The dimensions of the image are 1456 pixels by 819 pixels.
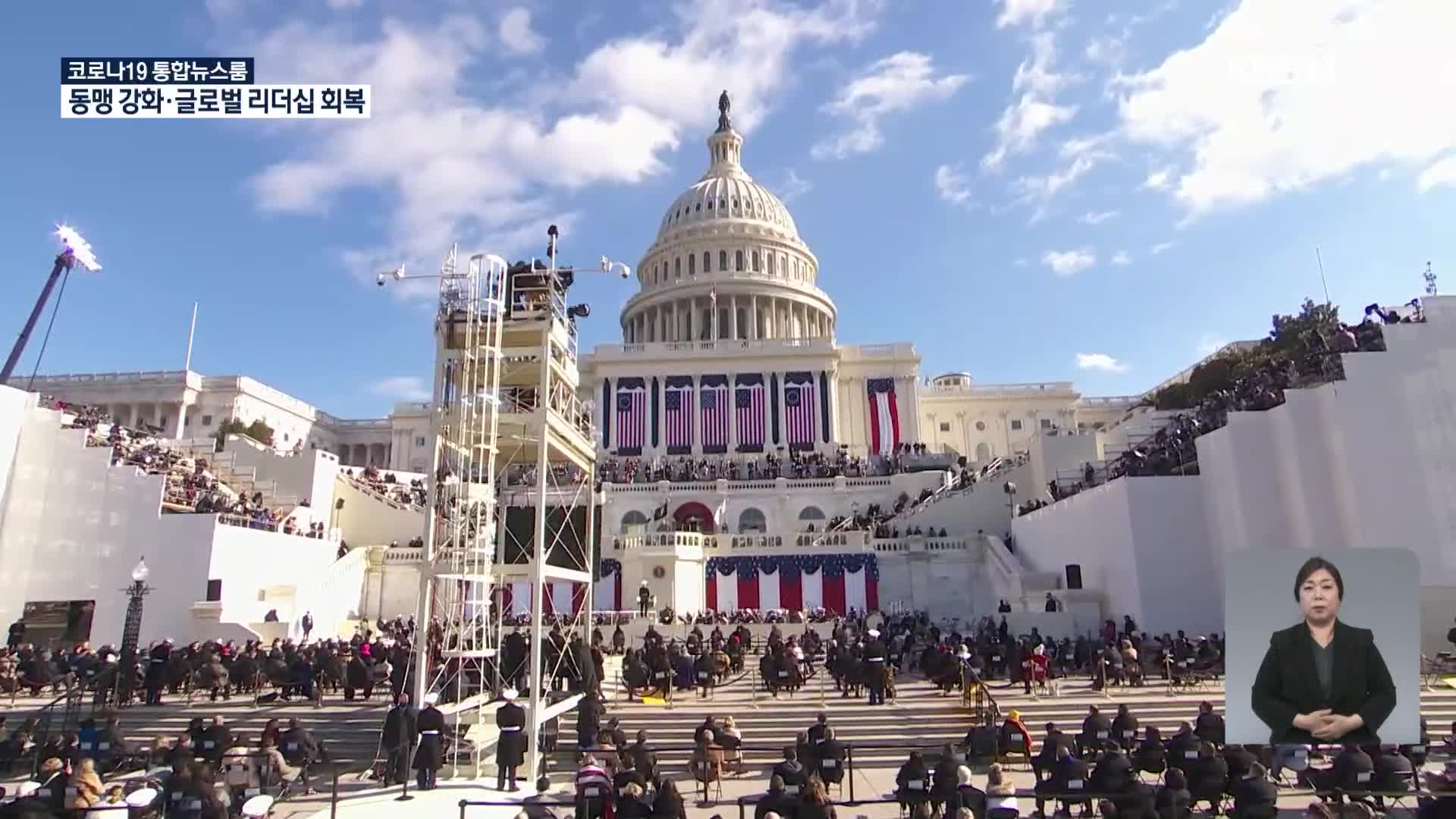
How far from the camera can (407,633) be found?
29359 mm

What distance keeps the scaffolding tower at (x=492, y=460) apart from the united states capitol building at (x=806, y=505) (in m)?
7.59

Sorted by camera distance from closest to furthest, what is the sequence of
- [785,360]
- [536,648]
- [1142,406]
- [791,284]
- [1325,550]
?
1. [1325,550]
2. [536,648]
3. [1142,406]
4. [785,360]
5. [791,284]

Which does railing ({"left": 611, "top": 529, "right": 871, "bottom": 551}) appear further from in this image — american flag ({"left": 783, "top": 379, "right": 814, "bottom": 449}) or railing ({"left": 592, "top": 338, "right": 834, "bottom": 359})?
railing ({"left": 592, "top": 338, "right": 834, "bottom": 359})

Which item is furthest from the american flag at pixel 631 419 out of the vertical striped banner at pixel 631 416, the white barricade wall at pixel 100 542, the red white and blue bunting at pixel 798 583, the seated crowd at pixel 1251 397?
the seated crowd at pixel 1251 397

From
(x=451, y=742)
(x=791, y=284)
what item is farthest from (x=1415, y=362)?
(x=791, y=284)

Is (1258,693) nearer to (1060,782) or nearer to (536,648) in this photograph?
(1060,782)

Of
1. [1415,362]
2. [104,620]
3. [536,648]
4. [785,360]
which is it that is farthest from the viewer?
[785,360]

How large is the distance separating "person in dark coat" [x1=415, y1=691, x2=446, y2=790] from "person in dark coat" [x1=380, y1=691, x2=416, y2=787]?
23 cm

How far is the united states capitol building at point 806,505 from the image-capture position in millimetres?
24859

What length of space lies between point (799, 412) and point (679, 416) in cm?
1045

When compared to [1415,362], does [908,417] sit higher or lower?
higher

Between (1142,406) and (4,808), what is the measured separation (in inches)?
2932

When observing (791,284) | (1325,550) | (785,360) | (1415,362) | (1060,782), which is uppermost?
(791,284)

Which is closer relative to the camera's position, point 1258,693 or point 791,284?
point 1258,693
